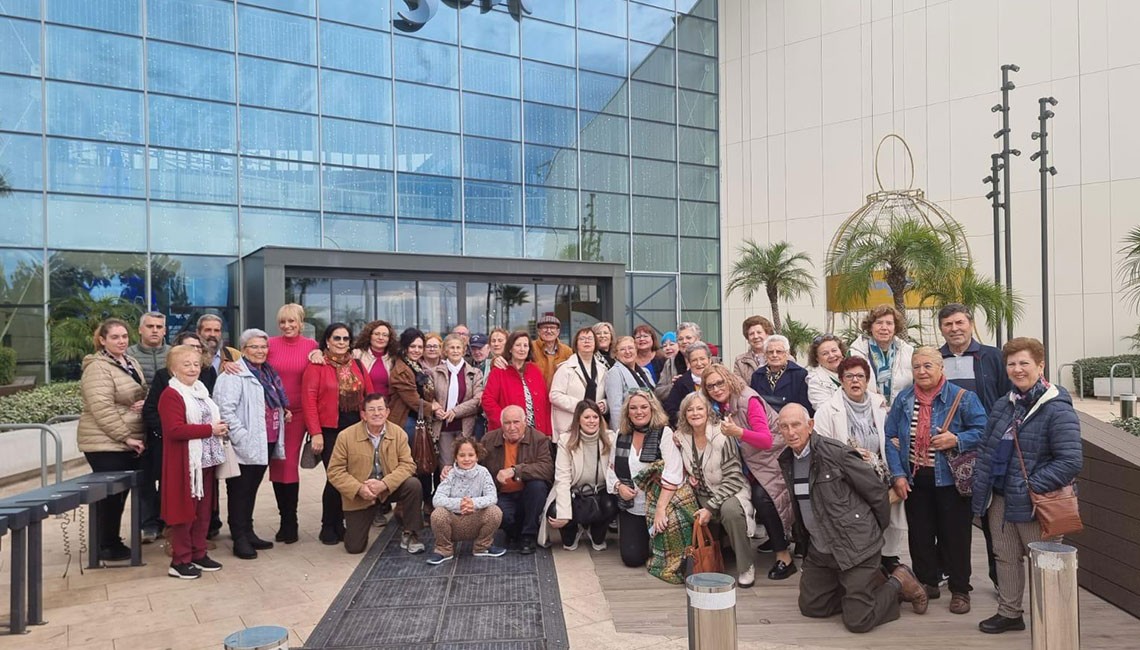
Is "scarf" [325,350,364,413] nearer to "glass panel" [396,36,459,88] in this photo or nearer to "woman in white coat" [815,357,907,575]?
"woman in white coat" [815,357,907,575]

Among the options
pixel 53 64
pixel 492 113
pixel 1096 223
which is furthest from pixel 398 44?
pixel 1096 223

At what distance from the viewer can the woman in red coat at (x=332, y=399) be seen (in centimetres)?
677

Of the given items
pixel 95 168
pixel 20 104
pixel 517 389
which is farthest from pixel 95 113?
pixel 517 389

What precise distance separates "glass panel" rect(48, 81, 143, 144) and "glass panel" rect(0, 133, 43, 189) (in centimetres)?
54

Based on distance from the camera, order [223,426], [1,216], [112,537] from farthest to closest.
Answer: [1,216] < [112,537] < [223,426]

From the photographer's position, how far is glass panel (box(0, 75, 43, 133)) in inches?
638

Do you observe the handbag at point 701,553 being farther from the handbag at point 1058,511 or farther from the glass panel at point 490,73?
the glass panel at point 490,73

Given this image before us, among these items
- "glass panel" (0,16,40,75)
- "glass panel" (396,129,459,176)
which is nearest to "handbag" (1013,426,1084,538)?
"glass panel" (396,129,459,176)

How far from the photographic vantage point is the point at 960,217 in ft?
71.9

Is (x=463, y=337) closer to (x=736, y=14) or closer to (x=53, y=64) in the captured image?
(x=53, y=64)

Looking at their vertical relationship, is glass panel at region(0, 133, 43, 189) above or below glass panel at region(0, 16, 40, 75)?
below

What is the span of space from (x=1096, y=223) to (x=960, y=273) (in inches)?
343

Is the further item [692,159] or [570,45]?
[692,159]

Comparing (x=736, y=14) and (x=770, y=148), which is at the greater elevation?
(x=736, y=14)
